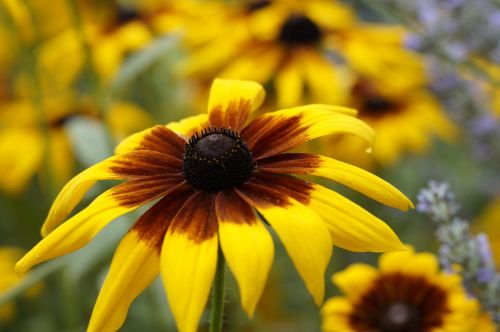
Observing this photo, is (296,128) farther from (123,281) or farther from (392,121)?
(392,121)

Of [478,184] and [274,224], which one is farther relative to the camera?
[478,184]

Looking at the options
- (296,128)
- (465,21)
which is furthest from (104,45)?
(296,128)

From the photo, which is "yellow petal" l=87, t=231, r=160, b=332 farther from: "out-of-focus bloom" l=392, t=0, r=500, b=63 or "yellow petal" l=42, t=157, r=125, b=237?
"out-of-focus bloom" l=392, t=0, r=500, b=63

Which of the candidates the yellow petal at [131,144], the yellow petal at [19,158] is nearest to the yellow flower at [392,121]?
the yellow petal at [19,158]

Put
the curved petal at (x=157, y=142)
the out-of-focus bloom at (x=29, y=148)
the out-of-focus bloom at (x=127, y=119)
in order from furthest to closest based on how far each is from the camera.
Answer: the out-of-focus bloom at (x=127, y=119)
the out-of-focus bloom at (x=29, y=148)
the curved petal at (x=157, y=142)

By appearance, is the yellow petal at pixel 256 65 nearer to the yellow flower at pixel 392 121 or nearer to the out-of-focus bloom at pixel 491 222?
the yellow flower at pixel 392 121

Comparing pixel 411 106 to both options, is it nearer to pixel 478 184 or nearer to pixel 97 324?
pixel 478 184

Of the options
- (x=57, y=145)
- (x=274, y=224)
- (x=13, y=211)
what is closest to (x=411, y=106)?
(x=57, y=145)
